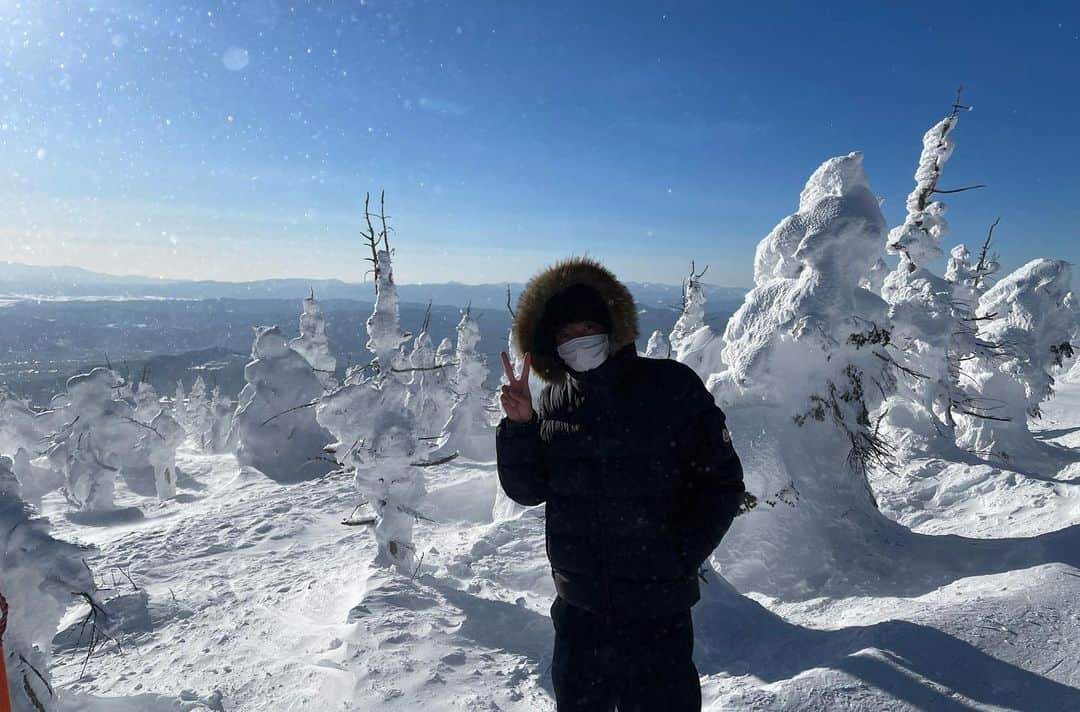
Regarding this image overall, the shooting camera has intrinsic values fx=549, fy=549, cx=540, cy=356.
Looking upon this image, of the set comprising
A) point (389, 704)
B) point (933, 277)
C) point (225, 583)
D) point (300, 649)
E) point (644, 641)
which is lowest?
point (225, 583)

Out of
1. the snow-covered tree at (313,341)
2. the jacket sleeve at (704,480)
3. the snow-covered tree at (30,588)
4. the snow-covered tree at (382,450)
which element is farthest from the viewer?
the snow-covered tree at (313,341)

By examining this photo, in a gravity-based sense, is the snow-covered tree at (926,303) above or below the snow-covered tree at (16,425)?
above

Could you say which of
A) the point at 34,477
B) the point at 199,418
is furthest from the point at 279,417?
the point at 199,418

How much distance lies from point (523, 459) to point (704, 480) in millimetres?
848

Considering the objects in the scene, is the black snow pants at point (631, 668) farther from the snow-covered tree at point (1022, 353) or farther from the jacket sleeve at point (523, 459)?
the snow-covered tree at point (1022, 353)

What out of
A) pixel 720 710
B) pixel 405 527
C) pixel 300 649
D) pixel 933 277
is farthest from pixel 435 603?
pixel 933 277

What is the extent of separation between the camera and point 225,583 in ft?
35.4

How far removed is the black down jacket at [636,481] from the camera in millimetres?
2475

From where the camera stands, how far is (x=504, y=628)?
7.04 metres

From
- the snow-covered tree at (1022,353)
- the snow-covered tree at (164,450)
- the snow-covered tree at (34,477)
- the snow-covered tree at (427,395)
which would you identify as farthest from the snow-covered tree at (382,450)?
the snow-covered tree at (34,477)

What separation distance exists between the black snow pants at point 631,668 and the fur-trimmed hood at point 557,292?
4.02ft

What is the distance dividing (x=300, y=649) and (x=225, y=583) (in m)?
5.08

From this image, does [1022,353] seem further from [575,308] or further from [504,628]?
[575,308]

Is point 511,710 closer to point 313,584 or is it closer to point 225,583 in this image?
point 313,584
